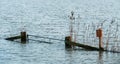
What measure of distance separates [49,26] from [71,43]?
23405mm

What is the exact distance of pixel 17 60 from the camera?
3253 cm

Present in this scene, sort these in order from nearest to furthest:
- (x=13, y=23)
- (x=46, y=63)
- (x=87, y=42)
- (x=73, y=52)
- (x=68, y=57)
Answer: (x=46, y=63) → (x=68, y=57) → (x=73, y=52) → (x=87, y=42) → (x=13, y=23)

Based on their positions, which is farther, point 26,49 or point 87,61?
point 26,49

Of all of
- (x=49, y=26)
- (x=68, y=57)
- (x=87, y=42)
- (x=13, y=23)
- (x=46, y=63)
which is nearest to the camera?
(x=46, y=63)

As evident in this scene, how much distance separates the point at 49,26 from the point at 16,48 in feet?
71.8

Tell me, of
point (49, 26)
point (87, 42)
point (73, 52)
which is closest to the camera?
point (73, 52)

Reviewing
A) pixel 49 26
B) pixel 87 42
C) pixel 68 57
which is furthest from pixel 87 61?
pixel 49 26

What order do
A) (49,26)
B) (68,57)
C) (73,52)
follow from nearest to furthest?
(68,57) < (73,52) < (49,26)

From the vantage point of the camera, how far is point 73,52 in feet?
121

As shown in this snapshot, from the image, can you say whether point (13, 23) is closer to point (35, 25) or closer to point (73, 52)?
point (35, 25)

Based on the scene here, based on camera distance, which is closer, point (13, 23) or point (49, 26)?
point (49, 26)

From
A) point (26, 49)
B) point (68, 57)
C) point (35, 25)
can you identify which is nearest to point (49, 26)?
point (35, 25)

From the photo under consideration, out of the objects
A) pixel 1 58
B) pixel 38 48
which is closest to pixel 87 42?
pixel 38 48

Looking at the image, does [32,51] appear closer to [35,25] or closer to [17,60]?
[17,60]
